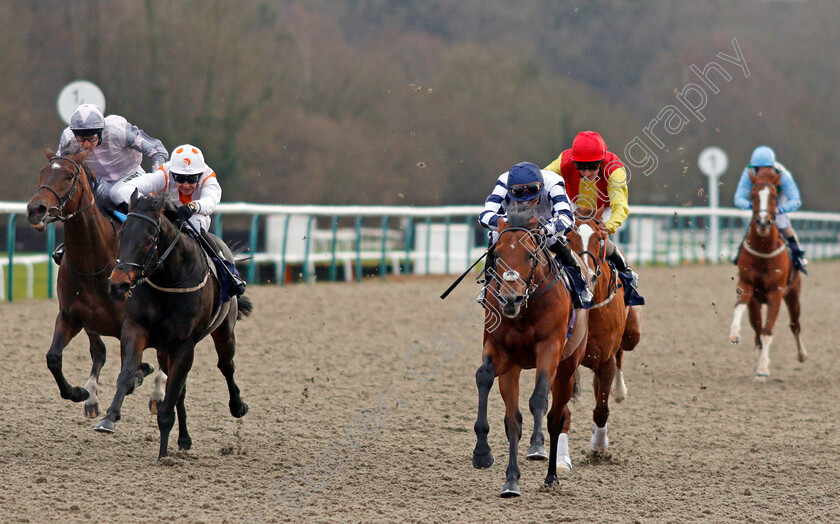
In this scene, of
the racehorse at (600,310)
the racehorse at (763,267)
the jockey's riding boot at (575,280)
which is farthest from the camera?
the racehorse at (763,267)

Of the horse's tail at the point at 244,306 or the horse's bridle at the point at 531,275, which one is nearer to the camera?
the horse's bridle at the point at 531,275

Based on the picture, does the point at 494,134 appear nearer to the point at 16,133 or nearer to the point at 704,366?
the point at 16,133

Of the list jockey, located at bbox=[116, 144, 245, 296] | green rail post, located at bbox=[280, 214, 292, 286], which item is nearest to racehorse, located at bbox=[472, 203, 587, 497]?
jockey, located at bbox=[116, 144, 245, 296]

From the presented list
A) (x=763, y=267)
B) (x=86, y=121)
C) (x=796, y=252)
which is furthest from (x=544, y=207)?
(x=796, y=252)

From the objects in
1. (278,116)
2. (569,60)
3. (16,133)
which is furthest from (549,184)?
(569,60)

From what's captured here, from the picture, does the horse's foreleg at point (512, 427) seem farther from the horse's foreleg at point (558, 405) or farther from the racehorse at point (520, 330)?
the horse's foreleg at point (558, 405)

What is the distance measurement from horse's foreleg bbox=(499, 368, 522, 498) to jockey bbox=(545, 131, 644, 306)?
131cm

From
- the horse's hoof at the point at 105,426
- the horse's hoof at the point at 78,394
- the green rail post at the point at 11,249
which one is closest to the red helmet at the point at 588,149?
the horse's hoof at the point at 105,426

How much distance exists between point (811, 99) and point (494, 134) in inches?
508

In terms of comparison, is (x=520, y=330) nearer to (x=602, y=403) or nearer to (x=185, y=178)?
(x=602, y=403)

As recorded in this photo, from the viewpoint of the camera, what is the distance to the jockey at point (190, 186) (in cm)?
568

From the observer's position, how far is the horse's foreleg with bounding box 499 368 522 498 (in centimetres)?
475

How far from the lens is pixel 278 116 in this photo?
24.2 metres

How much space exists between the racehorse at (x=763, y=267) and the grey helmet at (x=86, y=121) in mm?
5761
